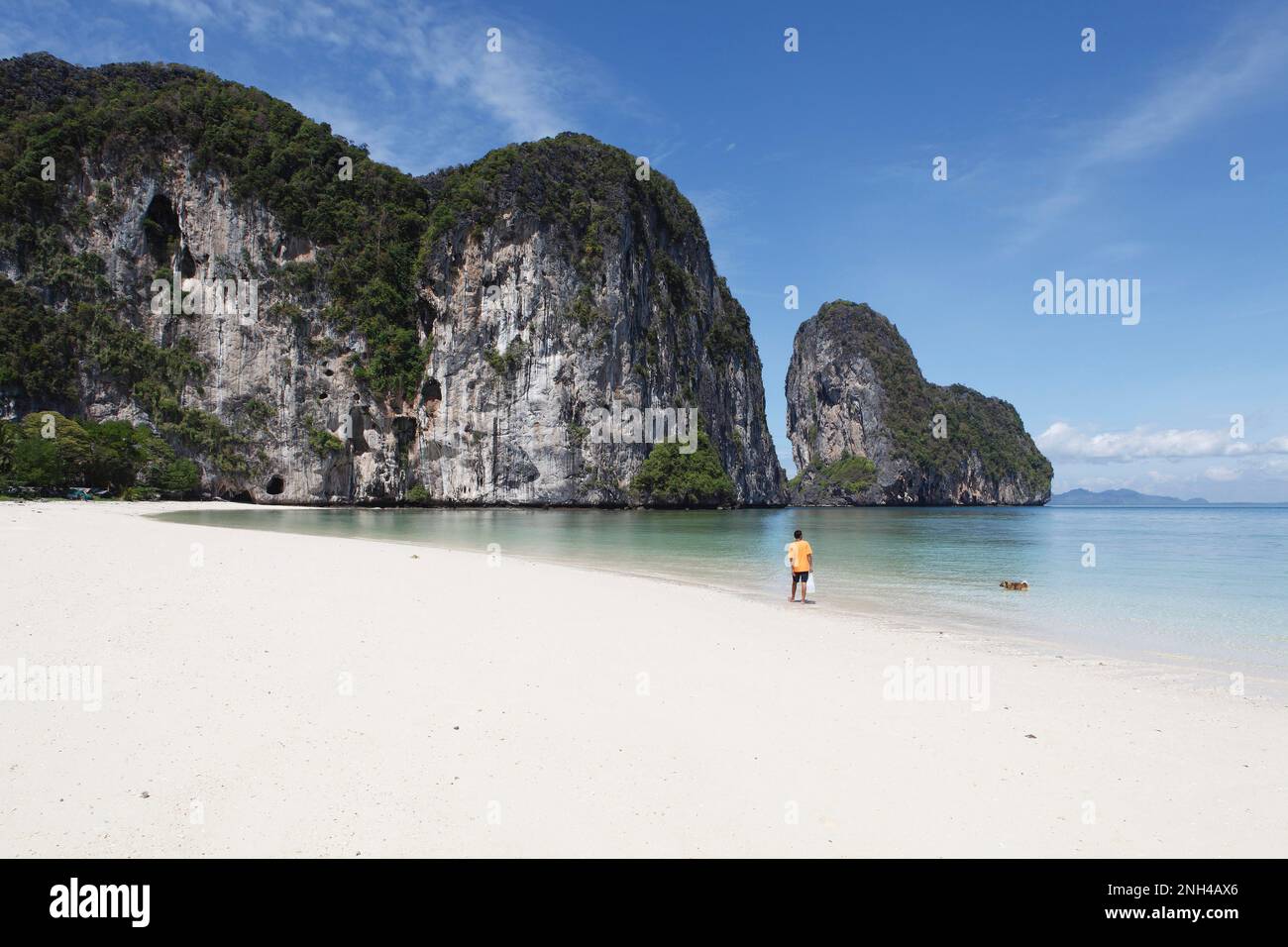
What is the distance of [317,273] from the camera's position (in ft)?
228

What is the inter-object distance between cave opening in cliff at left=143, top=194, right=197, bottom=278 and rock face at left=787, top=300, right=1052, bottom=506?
120787 millimetres

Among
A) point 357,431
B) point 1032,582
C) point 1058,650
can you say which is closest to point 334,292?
point 357,431

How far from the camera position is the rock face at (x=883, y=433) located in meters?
143

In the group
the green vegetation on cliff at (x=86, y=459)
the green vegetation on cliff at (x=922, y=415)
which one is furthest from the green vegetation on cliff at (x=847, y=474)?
the green vegetation on cliff at (x=86, y=459)

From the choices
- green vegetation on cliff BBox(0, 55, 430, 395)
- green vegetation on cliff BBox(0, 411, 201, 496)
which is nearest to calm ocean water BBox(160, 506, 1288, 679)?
green vegetation on cliff BBox(0, 411, 201, 496)

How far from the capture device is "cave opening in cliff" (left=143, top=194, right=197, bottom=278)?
65.9 m

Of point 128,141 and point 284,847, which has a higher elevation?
point 128,141

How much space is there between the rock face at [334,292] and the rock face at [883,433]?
78159 mm

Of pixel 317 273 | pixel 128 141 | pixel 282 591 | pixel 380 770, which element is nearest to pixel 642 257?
pixel 317 273

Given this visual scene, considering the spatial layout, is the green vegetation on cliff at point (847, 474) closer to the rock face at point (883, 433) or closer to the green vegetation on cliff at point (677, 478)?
the rock face at point (883, 433)

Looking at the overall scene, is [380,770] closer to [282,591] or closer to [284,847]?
[284,847]

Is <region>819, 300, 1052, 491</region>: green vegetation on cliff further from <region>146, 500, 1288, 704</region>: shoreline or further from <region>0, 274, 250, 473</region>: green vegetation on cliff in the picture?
<region>146, 500, 1288, 704</region>: shoreline

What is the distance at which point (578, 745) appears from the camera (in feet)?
15.8
